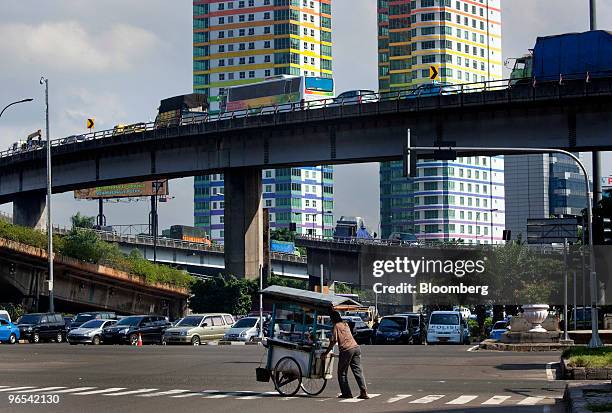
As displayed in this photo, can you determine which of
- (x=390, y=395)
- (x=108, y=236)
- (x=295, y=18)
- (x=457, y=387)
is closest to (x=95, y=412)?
(x=390, y=395)

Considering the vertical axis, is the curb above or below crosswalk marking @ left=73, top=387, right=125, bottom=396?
above

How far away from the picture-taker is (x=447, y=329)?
52.2 metres

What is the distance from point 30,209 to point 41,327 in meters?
32.8

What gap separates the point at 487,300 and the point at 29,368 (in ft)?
184

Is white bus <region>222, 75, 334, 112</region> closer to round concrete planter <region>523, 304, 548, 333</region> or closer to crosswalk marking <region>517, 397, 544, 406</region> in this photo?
round concrete planter <region>523, 304, 548, 333</region>

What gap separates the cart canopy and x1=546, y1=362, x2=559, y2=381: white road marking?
615 cm

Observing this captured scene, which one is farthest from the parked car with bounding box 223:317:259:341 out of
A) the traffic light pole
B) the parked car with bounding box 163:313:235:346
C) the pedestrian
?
the pedestrian

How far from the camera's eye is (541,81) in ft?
195

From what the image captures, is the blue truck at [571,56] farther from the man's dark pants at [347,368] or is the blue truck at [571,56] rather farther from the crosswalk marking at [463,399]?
the man's dark pants at [347,368]

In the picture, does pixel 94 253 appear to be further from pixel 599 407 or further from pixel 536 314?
pixel 599 407

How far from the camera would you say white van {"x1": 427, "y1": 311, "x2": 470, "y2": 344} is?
51906 millimetres

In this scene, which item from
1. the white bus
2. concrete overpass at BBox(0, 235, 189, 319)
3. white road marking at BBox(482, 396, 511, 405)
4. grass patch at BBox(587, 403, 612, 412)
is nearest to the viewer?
grass patch at BBox(587, 403, 612, 412)

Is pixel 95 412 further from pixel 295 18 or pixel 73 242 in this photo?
pixel 295 18

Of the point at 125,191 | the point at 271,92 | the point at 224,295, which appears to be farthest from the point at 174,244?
the point at 224,295
